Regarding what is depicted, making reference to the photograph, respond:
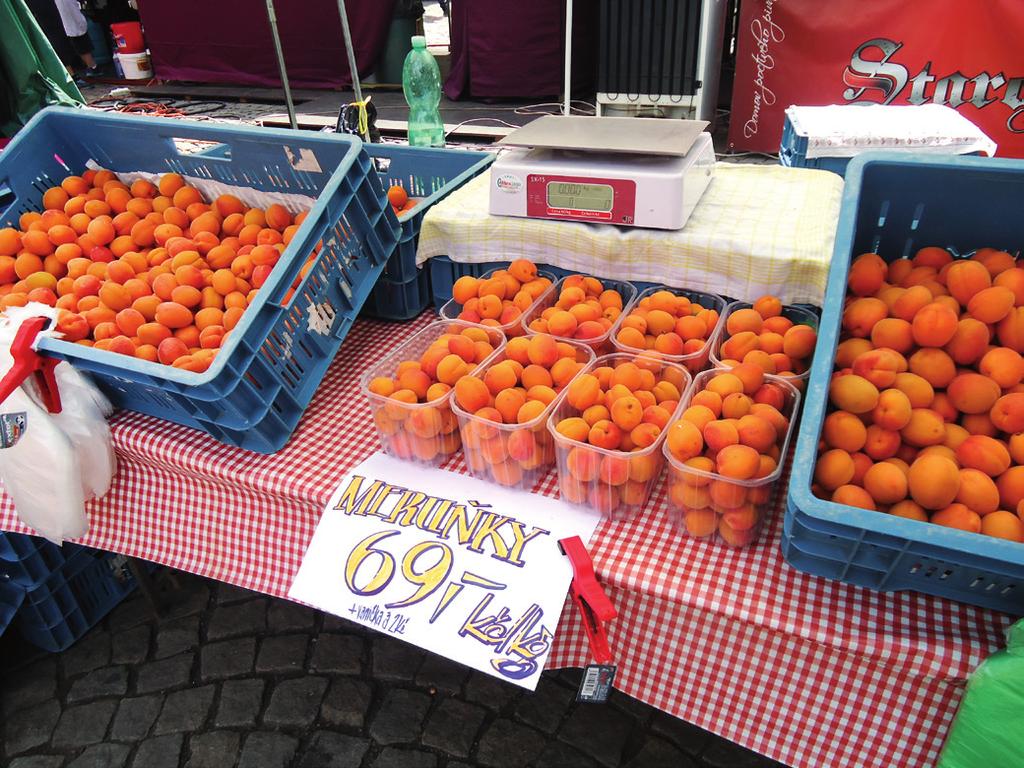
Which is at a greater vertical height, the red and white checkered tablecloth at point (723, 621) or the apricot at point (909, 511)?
the apricot at point (909, 511)

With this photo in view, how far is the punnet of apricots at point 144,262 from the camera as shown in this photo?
4.99ft

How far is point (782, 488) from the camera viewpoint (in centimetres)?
131

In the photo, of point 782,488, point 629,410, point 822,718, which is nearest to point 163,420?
point 629,410

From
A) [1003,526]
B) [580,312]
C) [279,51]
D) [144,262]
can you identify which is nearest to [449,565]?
[580,312]

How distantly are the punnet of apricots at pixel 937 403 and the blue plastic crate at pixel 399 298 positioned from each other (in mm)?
1133

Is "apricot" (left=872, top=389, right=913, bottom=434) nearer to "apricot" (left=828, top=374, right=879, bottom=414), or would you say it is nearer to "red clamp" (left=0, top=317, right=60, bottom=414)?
"apricot" (left=828, top=374, right=879, bottom=414)

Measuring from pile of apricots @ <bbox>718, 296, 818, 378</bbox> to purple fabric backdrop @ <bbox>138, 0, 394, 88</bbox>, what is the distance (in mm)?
7227

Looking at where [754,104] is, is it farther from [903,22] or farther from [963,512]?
[963,512]

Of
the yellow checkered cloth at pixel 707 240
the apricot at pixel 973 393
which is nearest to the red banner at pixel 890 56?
the yellow checkered cloth at pixel 707 240

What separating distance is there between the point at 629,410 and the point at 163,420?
44.1 inches

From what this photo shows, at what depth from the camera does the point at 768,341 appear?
1.32 metres

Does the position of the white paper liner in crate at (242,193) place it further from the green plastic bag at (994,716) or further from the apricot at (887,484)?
the green plastic bag at (994,716)

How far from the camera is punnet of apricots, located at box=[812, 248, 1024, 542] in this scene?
3.22ft

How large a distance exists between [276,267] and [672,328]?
2.83ft
